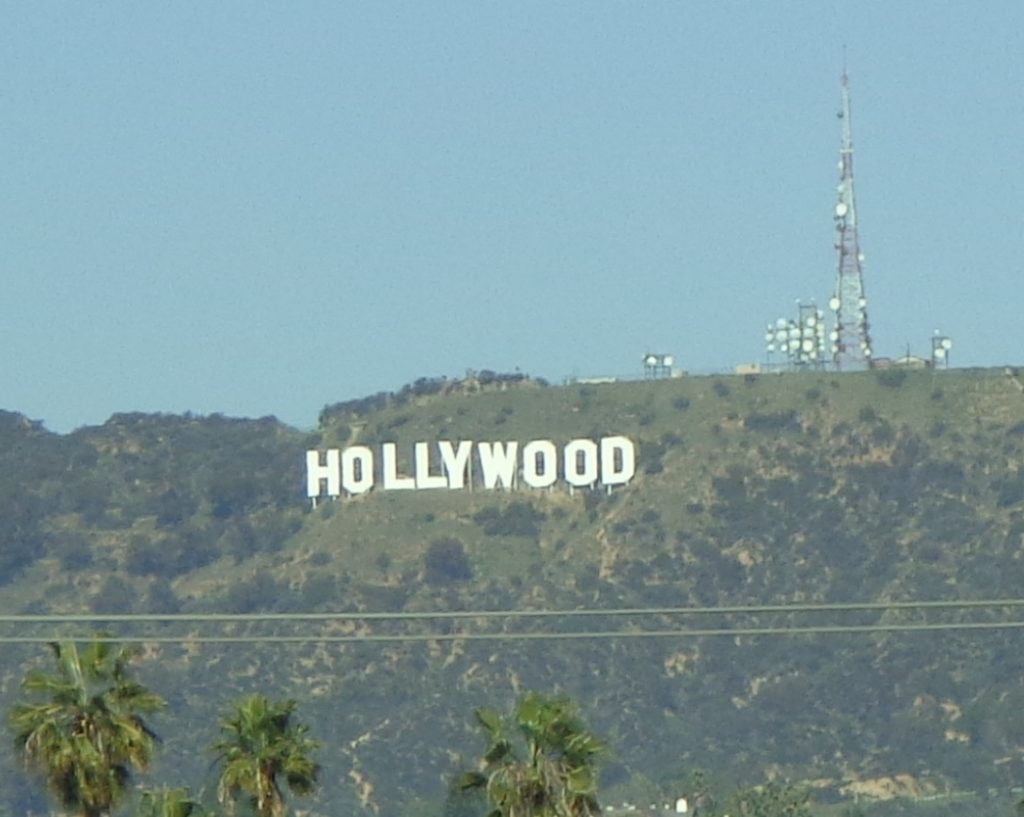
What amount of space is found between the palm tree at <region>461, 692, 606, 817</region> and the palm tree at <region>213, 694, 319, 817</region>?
3498mm

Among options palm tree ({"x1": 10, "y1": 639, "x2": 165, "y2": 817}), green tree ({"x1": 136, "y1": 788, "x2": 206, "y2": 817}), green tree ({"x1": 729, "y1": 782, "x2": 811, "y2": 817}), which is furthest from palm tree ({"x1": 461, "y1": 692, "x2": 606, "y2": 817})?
green tree ({"x1": 729, "y1": 782, "x2": 811, "y2": 817})

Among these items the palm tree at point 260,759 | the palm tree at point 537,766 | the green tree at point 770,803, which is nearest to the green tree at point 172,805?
the palm tree at point 260,759

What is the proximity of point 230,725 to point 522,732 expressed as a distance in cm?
598

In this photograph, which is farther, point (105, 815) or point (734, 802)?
point (734, 802)

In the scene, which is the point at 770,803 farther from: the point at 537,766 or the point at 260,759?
the point at 260,759

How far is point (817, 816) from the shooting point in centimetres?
18950

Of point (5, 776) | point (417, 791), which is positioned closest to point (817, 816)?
point (417, 791)

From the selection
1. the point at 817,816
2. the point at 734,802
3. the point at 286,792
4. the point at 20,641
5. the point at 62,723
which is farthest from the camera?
the point at 817,816

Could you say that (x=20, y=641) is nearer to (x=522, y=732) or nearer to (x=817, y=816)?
(x=522, y=732)

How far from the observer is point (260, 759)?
69188mm

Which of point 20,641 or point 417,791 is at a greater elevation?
point 20,641

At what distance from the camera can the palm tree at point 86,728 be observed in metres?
67.9

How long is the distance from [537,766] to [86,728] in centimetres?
915

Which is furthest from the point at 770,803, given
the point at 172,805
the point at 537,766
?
the point at 172,805
